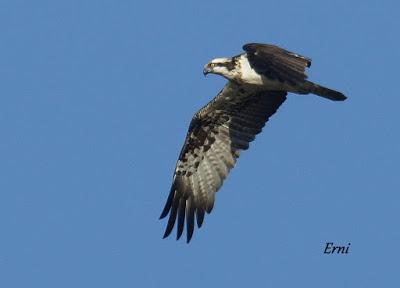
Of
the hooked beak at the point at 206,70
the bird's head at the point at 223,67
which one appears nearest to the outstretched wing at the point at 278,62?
the bird's head at the point at 223,67

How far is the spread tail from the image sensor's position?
14.6 metres

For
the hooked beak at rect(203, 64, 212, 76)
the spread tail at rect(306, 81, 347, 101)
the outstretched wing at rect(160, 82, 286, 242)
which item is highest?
the spread tail at rect(306, 81, 347, 101)

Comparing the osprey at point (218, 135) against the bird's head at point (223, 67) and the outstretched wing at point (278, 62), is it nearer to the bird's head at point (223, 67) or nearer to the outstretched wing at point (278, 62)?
the bird's head at point (223, 67)

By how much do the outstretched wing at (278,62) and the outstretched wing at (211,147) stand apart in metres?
1.46

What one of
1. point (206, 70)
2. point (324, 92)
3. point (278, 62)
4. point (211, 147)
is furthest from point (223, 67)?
point (211, 147)

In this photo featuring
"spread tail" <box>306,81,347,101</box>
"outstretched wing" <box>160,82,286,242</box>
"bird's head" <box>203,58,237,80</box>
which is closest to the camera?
"spread tail" <box>306,81,347,101</box>

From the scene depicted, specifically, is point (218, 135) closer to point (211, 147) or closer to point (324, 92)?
point (211, 147)

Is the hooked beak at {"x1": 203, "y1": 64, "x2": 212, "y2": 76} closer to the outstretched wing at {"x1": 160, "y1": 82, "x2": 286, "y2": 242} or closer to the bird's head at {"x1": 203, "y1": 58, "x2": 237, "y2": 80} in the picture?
the bird's head at {"x1": 203, "y1": 58, "x2": 237, "y2": 80}

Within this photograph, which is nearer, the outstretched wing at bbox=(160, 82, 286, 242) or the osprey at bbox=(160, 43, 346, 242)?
the osprey at bbox=(160, 43, 346, 242)

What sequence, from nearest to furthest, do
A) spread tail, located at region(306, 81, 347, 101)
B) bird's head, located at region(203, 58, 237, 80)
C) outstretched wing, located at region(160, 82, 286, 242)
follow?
spread tail, located at region(306, 81, 347, 101), bird's head, located at region(203, 58, 237, 80), outstretched wing, located at region(160, 82, 286, 242)

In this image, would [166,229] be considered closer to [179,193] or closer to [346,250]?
[179,193]

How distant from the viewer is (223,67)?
49.3 ft

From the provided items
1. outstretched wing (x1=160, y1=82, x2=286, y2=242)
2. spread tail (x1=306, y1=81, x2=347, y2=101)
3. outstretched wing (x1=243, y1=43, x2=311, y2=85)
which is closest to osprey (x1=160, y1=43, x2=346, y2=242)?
outstretched wing (x1=160, y1=82, x2=286, y2=242)

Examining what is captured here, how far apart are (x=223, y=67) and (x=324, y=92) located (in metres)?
1.46
